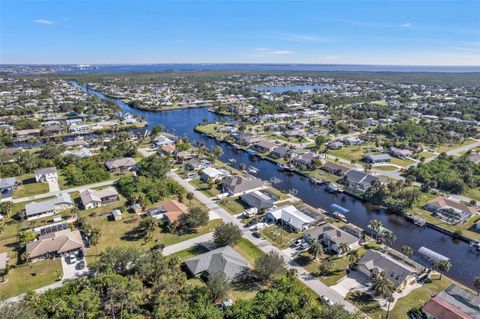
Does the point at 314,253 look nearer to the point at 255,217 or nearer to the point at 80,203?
the point at 255,217

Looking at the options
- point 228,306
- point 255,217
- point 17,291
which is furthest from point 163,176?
point 228,306

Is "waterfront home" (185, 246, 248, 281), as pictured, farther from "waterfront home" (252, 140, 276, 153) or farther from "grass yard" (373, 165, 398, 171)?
"waterfront home" (252, 140, 276, 153)

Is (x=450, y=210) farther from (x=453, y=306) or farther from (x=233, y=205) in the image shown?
(x=233, y=205)

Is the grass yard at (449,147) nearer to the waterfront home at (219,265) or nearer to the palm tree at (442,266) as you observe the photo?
the palm tree at (442,266)

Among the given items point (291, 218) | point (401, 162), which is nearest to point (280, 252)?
point (291, 218)

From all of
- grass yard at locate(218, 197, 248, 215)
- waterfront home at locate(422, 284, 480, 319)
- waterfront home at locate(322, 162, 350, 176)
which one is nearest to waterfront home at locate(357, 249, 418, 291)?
waterfront home at locate(422, 284, 480, 319)
